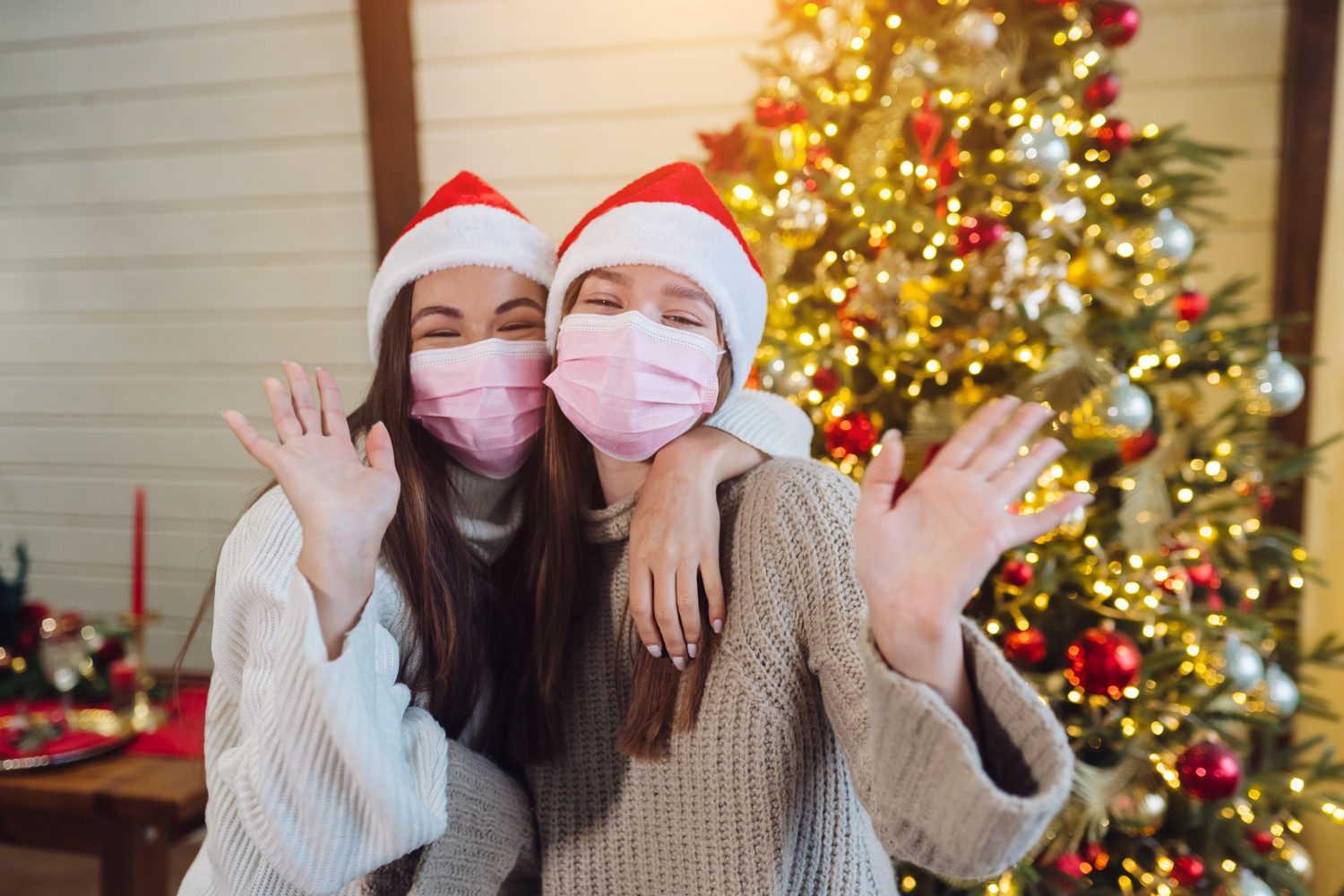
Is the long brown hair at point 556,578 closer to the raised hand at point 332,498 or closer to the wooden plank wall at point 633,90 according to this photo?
the raised hand at point 332,498

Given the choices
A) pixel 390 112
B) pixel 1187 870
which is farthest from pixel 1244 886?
pixel 390 112

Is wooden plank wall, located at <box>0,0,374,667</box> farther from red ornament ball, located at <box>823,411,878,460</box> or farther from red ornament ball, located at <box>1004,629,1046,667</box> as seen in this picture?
red ornament ball, located at <box>1004,629,1046,667</box>

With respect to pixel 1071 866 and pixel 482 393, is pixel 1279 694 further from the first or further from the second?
pixel 482 393

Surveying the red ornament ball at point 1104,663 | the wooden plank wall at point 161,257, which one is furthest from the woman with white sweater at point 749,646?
the wooden plank wall at point 161,257

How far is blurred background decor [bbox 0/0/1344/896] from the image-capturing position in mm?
1523

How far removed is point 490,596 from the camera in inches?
45.5

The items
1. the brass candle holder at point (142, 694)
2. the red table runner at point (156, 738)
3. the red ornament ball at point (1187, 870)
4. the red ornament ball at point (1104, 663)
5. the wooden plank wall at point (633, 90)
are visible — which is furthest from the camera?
the wooden plank wall at point (633, 90)

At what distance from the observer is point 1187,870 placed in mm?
1505

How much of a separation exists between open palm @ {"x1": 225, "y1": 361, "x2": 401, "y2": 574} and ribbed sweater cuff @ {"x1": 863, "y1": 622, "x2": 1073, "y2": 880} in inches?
19.0

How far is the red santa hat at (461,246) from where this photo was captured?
1.12m

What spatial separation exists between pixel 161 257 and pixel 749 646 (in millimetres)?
2665

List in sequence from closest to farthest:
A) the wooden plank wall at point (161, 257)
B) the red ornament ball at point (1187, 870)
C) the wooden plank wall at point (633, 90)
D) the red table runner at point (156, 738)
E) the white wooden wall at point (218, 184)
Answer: the red ornament ball at point (1187, 870)
the red table runner at point (156, 738)
the wooden plank wall at point (633, 90)
the white wooden wall at point (218, 184)
the wooden plank wall at point (161, 257)

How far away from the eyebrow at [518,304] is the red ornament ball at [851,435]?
0.68 metres

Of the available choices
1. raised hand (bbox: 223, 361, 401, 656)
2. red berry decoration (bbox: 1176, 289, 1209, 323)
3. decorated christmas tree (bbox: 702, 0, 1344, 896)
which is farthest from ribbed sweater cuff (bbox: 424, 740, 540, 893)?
red berry decoration (bbox: 1176, 289, 1209, 323)
